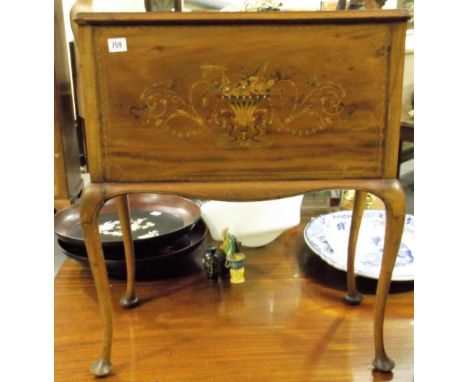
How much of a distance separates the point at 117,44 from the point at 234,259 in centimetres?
56

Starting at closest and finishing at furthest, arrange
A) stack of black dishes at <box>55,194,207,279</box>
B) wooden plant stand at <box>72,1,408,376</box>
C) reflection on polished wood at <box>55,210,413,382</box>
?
wooden plant stand at <box>72,1,408,376</box> < reflection on polished wood at <box>55,210,413,382</box> < stack of black dishes at <box>55,194,207,279</box>

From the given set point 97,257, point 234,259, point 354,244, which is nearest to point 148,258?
point 234,259

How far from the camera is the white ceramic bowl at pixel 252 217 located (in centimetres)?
113

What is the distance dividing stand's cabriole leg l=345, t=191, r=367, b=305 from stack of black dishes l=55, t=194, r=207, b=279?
1.17ft

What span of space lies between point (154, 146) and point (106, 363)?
385mm

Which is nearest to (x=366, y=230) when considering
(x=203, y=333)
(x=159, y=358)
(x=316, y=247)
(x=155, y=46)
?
(x=316, y=247)

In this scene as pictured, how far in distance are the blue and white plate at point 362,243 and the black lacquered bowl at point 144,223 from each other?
31cm

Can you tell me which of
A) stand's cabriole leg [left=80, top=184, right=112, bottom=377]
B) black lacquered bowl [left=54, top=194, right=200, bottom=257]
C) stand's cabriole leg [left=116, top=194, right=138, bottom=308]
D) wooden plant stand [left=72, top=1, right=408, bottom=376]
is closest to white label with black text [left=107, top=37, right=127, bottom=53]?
wooden plant stand [left=72, top=1, right=408, bottom=376]

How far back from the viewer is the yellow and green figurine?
3.38 ft

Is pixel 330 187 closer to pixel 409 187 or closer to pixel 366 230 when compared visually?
pixel 366 230

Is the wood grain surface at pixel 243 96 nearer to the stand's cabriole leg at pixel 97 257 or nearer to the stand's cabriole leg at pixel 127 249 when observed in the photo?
the stand's cabriole leg at pixel 97 257

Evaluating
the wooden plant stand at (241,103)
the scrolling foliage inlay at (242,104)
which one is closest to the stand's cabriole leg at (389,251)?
the wooden plant stand at (241,103)

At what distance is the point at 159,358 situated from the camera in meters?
0.81

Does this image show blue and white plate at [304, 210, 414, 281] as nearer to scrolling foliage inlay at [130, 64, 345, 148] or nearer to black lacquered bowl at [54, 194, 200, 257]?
black lacquered bowl at [54, 194, 200, 257]
